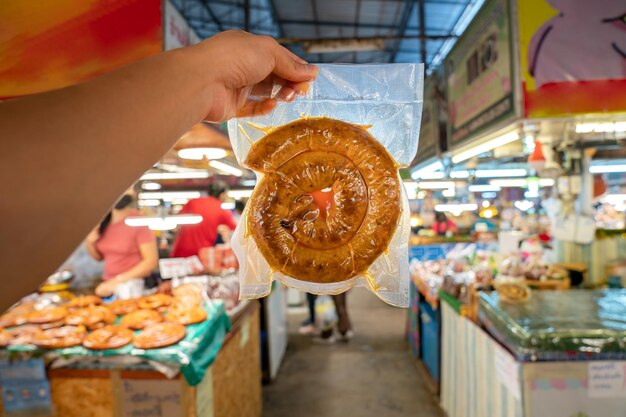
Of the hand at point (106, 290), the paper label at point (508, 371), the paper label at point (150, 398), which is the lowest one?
the paper label at point (150, 398)

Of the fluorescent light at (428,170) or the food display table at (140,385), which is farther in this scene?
the fluorescent light at (428,170)

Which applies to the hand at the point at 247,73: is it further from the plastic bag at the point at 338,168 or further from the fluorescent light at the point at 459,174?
the fluorescent light at the point at 459,174

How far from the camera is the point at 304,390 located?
211 inches

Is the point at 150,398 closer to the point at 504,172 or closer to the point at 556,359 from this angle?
the point at 556,359

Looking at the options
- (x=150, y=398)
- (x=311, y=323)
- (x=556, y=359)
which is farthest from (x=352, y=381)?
(x=556, y=359)

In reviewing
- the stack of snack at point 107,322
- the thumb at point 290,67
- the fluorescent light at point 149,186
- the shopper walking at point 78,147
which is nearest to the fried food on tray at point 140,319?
the stack of snack at point 107,322

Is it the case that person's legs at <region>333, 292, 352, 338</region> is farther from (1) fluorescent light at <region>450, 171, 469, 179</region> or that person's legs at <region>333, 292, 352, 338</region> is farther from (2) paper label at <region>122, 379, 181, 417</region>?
(2) paper label at <region>122, 379, 181, 417</region>

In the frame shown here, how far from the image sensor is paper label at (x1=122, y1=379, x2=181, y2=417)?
106 inches

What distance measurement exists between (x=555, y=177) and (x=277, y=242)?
525 centimetres

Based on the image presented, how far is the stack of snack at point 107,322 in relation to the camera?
9.33 ft

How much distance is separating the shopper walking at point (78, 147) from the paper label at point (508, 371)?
2633 mm

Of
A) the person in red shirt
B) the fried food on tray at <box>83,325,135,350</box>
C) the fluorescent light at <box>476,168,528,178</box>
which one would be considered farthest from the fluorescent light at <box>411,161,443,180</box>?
the fried food on tray at <box>83,325,135,350</box>

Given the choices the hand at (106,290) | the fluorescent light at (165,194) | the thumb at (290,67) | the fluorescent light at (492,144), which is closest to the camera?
the thumb at (290,67)

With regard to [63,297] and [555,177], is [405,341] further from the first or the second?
[63,297]
